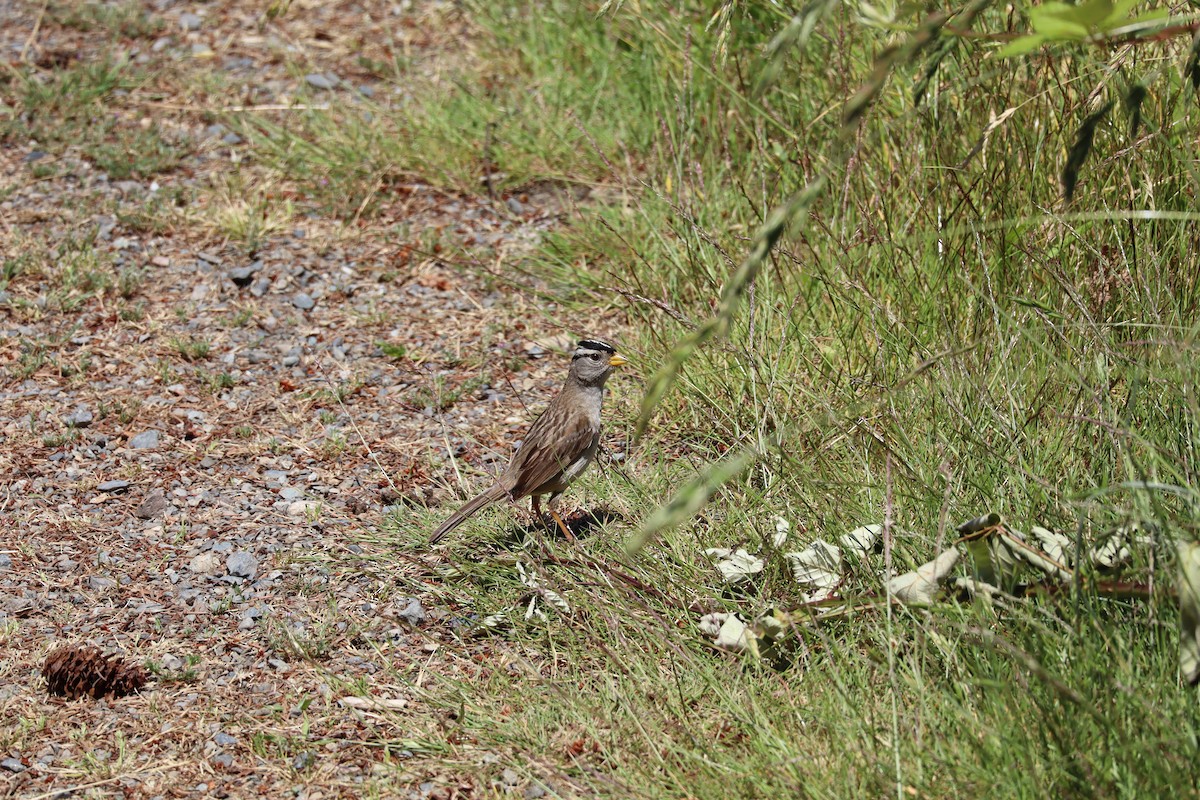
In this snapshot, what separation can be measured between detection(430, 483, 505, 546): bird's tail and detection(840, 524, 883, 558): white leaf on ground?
1634 mm

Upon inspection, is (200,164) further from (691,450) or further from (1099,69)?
(1099,69)

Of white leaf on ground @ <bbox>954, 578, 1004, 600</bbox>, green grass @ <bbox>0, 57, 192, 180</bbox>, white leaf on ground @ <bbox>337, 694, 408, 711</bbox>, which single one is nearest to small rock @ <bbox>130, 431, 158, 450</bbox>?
white leaf on ground @ <bbox>337, 694, 408, 711</bbox>

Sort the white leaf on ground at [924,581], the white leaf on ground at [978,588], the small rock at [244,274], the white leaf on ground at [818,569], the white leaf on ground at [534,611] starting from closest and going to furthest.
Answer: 1. the white leaf on ground at [978,588]
2. the white leaf on ground at [924,581]
3. the white leaf on ground at [818,569]
4. the white leaf on ground at [534,611]
5. the small rock at [244,274]

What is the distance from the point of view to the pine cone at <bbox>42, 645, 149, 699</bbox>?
14.9ft

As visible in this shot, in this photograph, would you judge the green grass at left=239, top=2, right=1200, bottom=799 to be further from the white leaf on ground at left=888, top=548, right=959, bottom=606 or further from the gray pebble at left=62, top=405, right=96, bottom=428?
the gray pebble at left=62, top=405, right=96, bottom=428

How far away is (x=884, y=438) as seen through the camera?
15.6 feet

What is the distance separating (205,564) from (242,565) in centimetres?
16

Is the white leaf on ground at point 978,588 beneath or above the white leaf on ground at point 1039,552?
beneath

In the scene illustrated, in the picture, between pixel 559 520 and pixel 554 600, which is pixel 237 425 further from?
pixel 554 600

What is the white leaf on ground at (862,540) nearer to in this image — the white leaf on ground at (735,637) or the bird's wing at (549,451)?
the white leaf on ground at (735,637)

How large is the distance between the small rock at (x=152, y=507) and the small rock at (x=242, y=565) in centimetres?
55

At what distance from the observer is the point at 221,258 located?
7652 millimetres

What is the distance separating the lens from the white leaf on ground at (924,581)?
12.6 ft

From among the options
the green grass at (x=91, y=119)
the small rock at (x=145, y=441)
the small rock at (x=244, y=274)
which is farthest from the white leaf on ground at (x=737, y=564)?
the green grass at (x=91, y=119)
